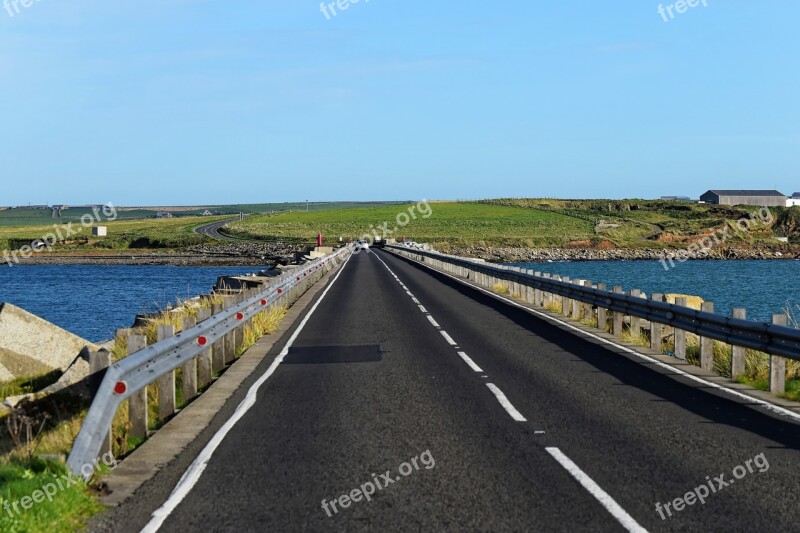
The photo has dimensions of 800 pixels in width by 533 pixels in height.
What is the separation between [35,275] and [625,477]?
280 ft

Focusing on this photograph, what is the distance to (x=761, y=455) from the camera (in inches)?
324

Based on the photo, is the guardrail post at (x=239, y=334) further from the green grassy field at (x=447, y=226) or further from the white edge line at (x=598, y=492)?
the green grassy field at (x=447, y=226)

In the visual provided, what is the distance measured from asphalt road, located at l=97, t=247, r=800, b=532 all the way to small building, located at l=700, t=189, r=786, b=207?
188 m

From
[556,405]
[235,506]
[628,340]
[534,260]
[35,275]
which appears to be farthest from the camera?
[534,260]

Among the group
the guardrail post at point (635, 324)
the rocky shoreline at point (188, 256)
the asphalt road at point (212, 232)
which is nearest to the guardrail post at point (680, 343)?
the guardrail post at point (635, 324)

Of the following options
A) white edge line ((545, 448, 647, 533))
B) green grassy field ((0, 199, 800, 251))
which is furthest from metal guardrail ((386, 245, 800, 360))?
green grassy field ((0, 199, 800, 251))

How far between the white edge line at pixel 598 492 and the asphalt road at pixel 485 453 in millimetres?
16

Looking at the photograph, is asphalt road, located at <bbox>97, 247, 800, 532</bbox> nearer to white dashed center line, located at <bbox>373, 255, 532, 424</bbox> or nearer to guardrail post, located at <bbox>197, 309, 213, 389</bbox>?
white dashed center line, located at <bbox>373, 255, 532, 424</bbox>

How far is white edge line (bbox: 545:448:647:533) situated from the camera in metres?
6.20

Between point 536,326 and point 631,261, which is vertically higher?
point 536,326

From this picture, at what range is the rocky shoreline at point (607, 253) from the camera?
11062cm

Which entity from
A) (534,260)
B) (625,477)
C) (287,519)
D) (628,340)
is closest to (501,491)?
(625,477)

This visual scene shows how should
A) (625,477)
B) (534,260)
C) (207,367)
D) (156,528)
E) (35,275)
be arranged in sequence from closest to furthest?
(156,528)
(625,477)
(207,367)
(35,275)
(534,260)

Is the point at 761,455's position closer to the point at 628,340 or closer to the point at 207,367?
the point at 207,367
